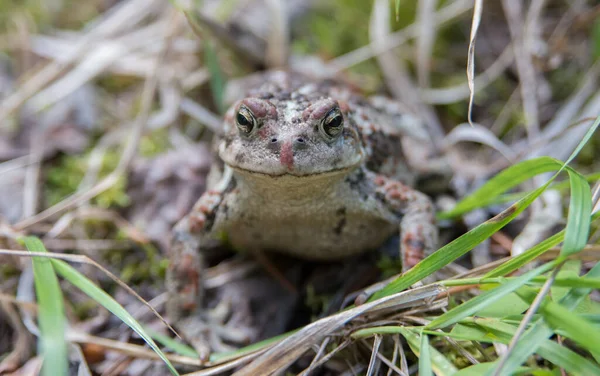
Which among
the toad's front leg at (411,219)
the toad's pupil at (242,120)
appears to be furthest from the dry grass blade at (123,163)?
the toad's front leg at (411,219)

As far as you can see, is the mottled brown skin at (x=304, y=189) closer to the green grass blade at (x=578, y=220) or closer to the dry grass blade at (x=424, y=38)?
the green grass blade at (x=578, y=220)

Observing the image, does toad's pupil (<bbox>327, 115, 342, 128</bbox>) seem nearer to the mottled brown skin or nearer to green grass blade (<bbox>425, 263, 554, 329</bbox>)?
the mottled brown skin

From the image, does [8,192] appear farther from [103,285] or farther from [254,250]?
[254,250]

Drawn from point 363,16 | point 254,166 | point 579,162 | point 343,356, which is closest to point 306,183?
point 254,166

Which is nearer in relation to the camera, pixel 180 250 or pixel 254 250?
pixel 180 250

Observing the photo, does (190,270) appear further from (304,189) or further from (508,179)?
(508,179)
